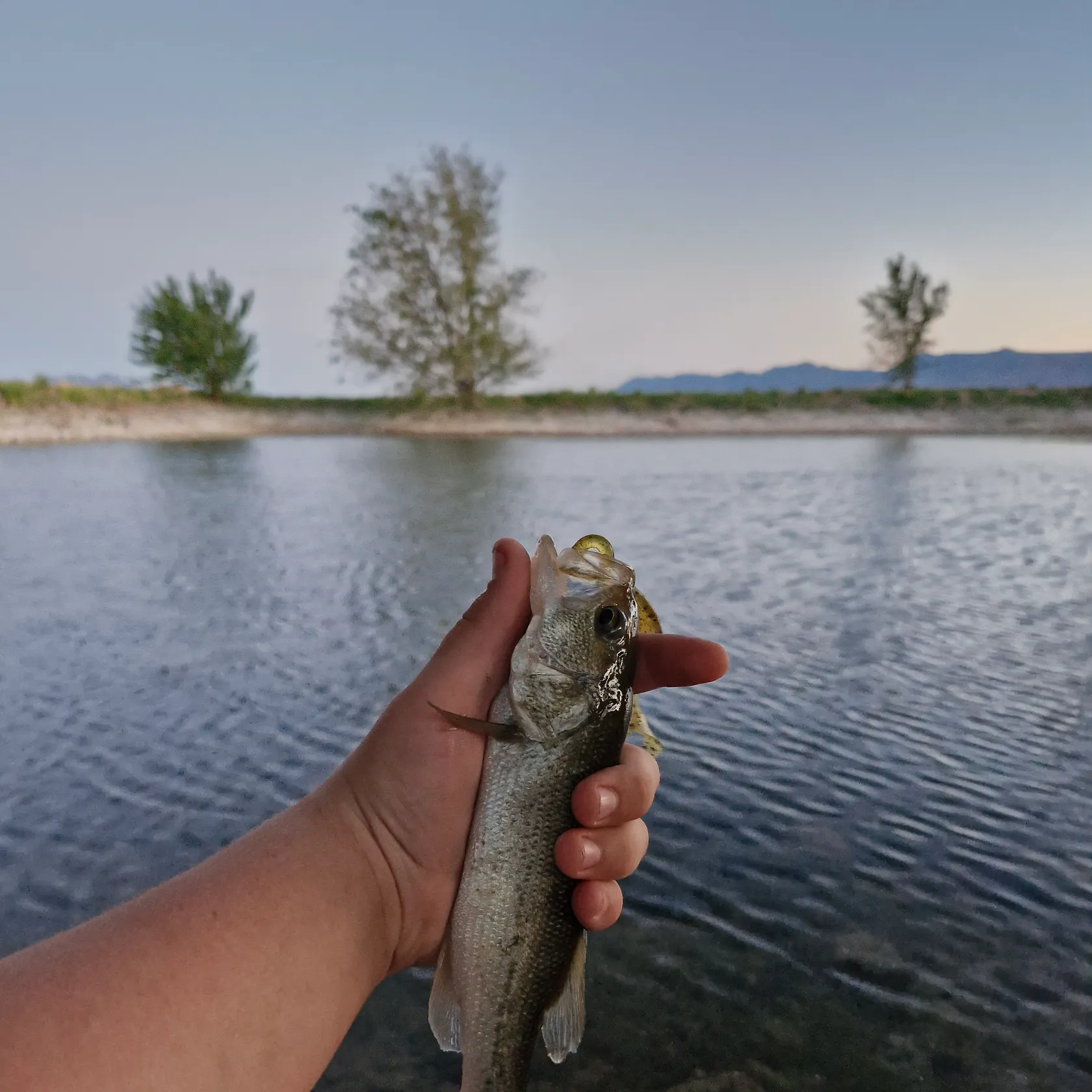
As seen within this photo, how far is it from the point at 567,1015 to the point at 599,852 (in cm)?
57

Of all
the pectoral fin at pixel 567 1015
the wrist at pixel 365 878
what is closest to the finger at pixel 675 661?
the pectoral fin at pixel 567 1015

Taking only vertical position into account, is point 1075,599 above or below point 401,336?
below

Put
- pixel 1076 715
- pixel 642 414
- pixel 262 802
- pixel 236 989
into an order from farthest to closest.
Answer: pixel 642 414, pixel 1076 715, pixel 262 802, pixel 236 989

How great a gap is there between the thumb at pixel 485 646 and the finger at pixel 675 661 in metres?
0.50

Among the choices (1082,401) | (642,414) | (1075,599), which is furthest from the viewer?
(642,414)

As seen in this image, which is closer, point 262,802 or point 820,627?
point 262,802

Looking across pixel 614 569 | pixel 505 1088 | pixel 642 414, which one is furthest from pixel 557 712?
pixel 642 414

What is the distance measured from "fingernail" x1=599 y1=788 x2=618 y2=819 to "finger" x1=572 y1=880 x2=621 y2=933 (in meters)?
0.25

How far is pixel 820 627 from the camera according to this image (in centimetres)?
1224

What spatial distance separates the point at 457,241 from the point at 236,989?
225ft

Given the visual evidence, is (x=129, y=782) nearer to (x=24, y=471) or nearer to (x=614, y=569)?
(x=614, y=569)

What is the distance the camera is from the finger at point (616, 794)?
2811mm

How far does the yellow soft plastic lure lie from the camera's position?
2.99 meters

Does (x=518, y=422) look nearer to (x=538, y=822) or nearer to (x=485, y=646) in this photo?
(x=485, y=646)
